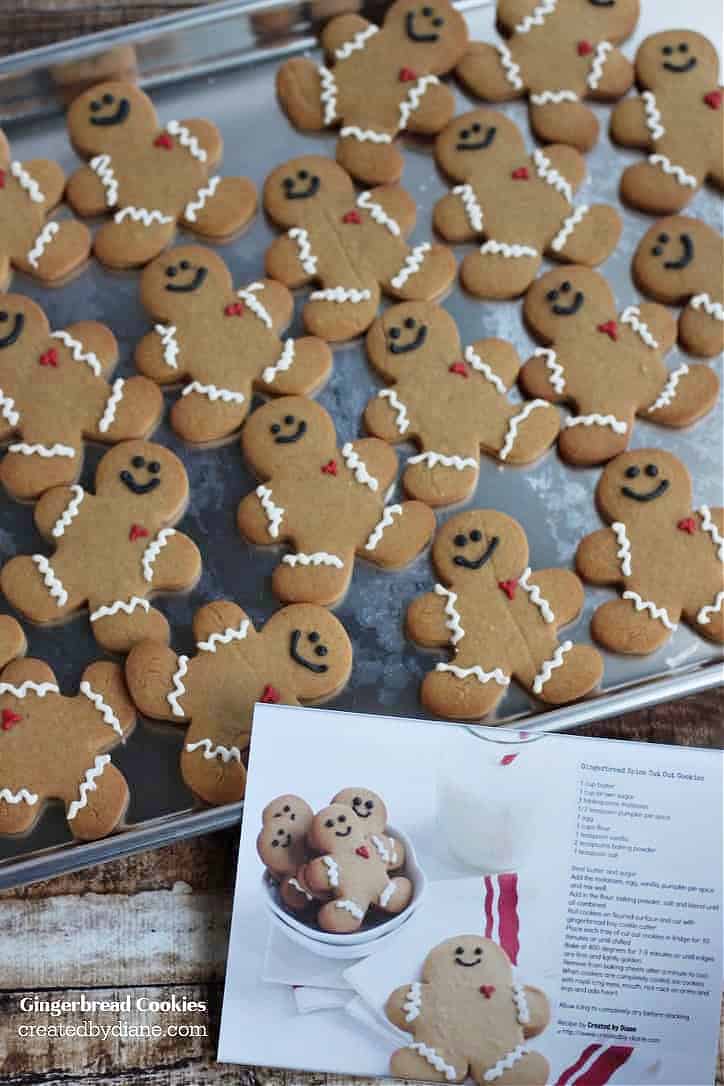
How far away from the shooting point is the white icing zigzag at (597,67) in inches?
51.5

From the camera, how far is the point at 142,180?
4.12 ft

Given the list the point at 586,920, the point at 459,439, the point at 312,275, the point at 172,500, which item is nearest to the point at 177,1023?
the point at 586,920

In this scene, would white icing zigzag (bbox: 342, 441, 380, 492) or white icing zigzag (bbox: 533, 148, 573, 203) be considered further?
white icing zigzag (bbox: 533, 148, 573, 203)

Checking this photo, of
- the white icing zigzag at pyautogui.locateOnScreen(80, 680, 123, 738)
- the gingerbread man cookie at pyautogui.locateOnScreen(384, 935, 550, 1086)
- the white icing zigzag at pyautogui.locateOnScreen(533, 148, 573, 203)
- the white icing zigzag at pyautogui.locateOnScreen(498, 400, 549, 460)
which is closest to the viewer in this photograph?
the gingerbread man cookie at pyautogui.locateOnScreen(384, 935, 550, 1086)

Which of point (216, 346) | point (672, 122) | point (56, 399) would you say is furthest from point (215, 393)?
point (672, 122)

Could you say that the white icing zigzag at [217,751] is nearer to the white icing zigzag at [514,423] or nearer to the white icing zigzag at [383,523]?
the white icing zigzag at [383,523]

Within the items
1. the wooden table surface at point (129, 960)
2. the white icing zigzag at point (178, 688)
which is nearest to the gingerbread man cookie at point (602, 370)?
the white icing zigzag at point (178, 688)

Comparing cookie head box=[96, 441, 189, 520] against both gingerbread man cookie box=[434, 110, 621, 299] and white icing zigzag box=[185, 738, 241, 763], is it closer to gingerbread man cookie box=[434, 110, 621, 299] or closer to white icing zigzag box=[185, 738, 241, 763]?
white icing zigzag box=[185, 738, 241, 763]

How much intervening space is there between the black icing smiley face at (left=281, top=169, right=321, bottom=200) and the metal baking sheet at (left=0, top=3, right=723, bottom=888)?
0.13 feet

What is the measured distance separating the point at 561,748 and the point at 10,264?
29.4 inches

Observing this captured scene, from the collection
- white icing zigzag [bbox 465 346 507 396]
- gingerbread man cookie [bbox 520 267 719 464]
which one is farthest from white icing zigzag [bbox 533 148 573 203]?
white icing zigzag [bbox 465 346 507 396]

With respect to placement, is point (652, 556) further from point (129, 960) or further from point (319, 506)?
point (129, 960)

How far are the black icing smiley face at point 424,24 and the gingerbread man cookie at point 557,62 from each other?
0.04 m

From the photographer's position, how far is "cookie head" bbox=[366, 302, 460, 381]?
1180 millimetres
